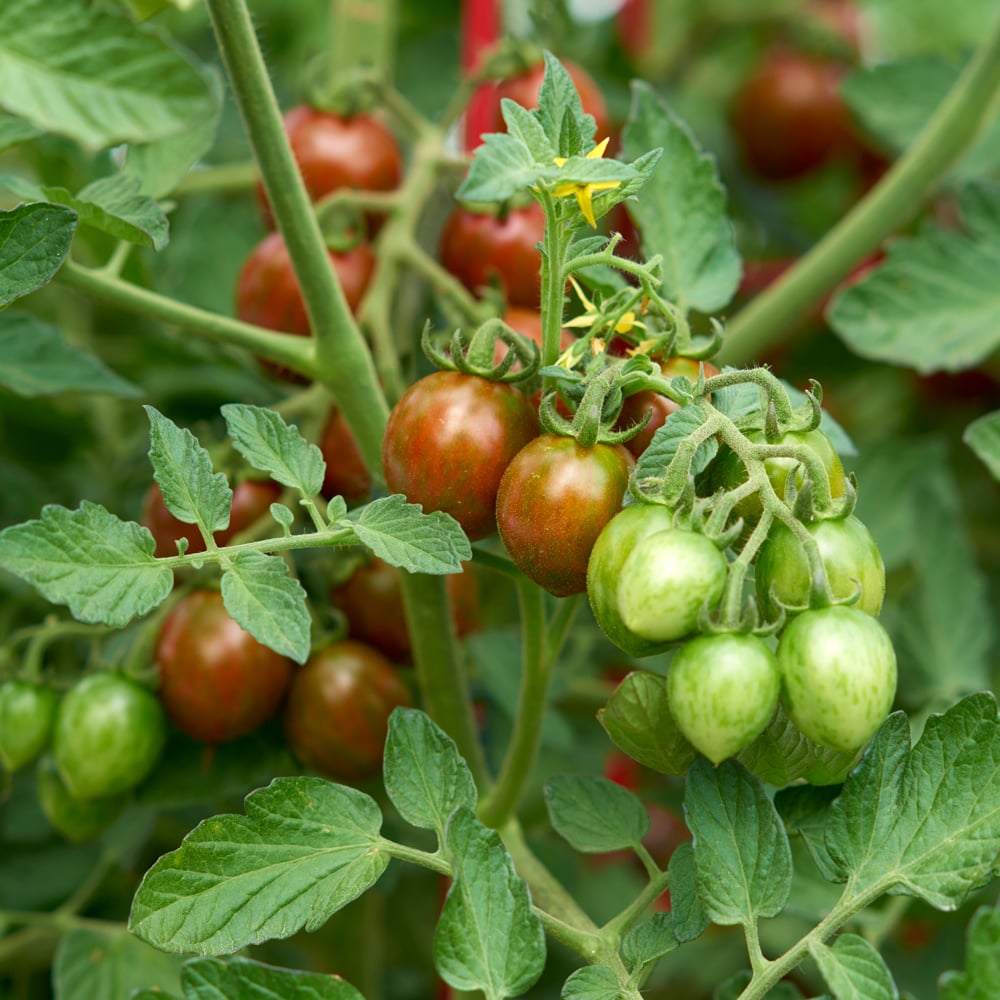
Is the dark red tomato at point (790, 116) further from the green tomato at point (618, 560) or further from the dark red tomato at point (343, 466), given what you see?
the green tomato at point (618, 560)

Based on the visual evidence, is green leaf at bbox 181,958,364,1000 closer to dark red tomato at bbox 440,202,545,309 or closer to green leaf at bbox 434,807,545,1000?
green leaf at bbox 434,807,545,1000

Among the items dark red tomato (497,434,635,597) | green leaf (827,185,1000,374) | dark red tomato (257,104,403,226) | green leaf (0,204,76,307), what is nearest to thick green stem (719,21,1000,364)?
green leaf (827,185,1000,374)

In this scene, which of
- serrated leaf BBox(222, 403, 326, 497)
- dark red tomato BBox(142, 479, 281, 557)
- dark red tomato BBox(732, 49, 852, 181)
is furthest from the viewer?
dark red tomato BBox(732, 49, 852, 181)

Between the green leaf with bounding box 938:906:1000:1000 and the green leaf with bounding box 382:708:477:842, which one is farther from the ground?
the green leaf with bounding box 938:906:1000:1000

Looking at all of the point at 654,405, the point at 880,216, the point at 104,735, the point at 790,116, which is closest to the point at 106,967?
the point at 104,735

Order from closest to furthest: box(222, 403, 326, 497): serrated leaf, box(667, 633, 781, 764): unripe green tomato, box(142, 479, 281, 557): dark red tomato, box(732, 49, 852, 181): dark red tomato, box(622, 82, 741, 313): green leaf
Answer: box(667, 633, 781, 764): unripe green tomato → box(222, 403, 326, 497): serrated leaf → box(622, 82, 741, 313): green leaf → box(142, 479, 281, 557): dark red tomato → box(732, 49, 852, 181): dark red tomato

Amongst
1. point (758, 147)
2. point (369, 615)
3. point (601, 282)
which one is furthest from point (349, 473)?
point (758, 147)

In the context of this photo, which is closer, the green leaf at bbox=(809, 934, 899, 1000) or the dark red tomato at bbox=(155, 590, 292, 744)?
the green leaf at bbox=(809, 934, 899, 1000)
